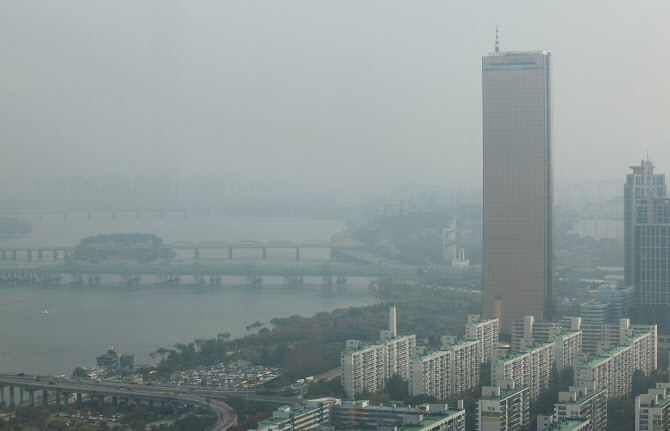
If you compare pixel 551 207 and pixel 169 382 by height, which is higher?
pixel 551 207

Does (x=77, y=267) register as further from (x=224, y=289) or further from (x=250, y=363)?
(x=250, y=363)

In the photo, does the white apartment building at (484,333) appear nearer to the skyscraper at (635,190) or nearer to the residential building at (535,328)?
the residential building at (535,328)

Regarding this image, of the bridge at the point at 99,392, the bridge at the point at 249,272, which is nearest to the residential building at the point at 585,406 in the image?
the bridge at the point at 99,392

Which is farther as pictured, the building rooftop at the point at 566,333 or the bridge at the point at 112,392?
the building rooftop at the point at 566,333

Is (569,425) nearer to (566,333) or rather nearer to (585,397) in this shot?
(585,397)

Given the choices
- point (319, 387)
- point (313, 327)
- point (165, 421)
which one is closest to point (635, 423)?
point (319, 387)
